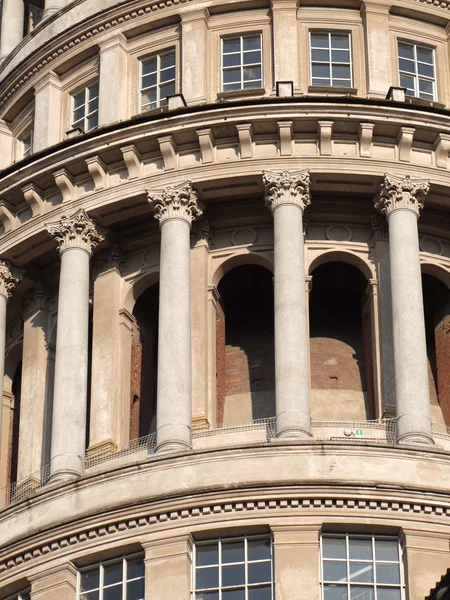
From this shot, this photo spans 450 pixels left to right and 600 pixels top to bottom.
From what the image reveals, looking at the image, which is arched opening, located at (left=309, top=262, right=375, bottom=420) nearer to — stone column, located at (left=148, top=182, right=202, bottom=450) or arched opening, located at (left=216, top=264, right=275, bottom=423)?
arched opening, located at (left=216, top=264, right=275, bottom=423)

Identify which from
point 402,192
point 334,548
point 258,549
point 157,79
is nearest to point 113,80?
point 157,79

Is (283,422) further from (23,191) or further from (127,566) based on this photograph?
(23,191)

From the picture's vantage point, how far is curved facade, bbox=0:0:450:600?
44.4m

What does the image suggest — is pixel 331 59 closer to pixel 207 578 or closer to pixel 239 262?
pixel 239 262

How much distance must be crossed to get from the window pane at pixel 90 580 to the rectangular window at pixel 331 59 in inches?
525

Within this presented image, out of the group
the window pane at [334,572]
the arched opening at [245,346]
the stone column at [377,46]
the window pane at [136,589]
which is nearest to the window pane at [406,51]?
the stone column at [377,46]

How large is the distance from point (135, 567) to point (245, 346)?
8.94 metres

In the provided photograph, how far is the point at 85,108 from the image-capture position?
5472 cm

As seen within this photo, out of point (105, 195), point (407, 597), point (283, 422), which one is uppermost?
point (105, 195)

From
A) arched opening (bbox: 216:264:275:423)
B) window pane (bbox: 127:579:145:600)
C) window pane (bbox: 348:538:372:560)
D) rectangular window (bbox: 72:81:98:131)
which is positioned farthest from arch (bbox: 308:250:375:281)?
window pane (bbox: 127:579:145:600)

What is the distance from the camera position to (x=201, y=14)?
53.6 meters

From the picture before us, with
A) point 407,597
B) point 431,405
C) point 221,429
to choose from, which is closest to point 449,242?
point 431,405

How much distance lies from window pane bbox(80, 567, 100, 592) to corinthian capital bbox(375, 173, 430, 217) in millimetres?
10391

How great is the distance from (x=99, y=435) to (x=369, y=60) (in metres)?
10.6
